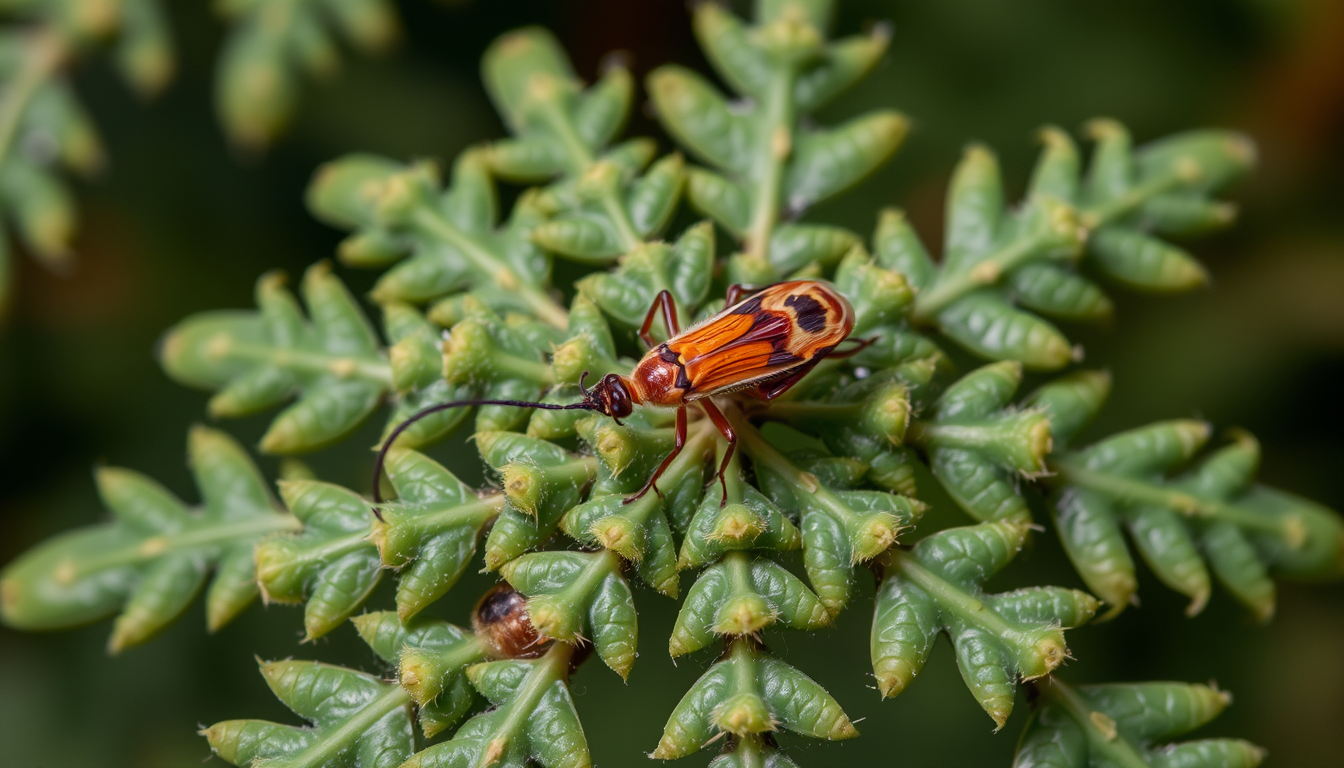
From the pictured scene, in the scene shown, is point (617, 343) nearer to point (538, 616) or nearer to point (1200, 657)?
point (538, 616)

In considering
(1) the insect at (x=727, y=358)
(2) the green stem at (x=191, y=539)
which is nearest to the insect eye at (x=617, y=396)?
(1) the insect at (x=727, y=358)

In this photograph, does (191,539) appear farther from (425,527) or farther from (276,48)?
(276,48)

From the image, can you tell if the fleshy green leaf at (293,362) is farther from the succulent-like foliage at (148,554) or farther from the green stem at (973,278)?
the green stem at (973,278)

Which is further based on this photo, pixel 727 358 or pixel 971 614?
pixel 727 358

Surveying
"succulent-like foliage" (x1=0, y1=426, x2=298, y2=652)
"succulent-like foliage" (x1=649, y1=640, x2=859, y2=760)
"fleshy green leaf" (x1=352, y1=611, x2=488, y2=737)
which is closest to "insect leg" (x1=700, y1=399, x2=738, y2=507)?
"succulent-like foliage" (x1=649, y1=640, x2=859, y2=760)

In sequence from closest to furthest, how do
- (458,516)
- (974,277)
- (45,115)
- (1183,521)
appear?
(458,516)
(974,277)
(1183,521)
(45,115)

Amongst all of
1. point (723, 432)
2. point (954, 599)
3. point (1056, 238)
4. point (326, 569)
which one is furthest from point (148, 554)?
point (1056, 238)
